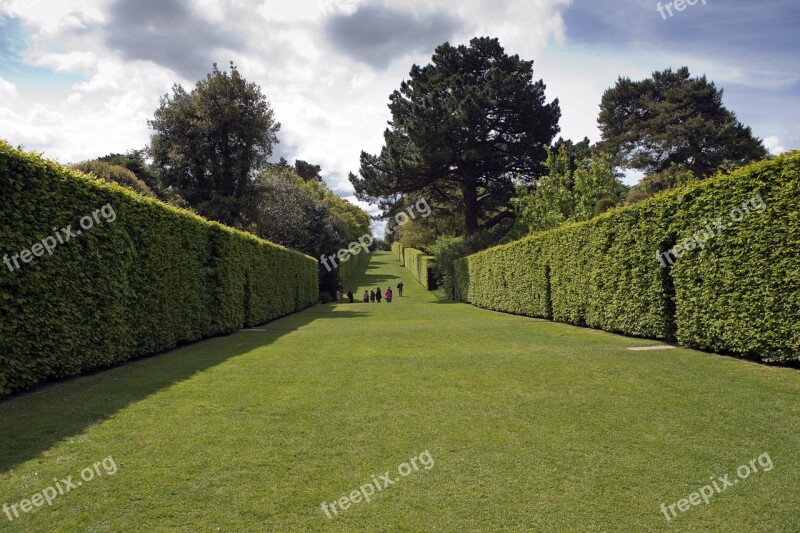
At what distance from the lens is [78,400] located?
6.25 m

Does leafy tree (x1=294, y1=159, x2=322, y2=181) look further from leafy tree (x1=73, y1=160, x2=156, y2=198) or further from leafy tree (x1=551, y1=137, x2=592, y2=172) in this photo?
leafy tree (x1=551, y1=137, x2=592, y2=172)

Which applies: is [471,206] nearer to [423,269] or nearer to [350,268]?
[423,269]

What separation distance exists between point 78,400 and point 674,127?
136 ft

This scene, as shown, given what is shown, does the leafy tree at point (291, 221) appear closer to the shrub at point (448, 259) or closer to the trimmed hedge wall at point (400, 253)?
the shrub at point (448, 259)

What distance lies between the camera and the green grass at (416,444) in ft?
11.5

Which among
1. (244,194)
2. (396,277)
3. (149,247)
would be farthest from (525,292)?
(396,277)

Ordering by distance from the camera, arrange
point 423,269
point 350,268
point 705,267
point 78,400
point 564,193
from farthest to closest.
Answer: point 350,268 → point 423,269 → point 564,193 → point 705,267 → point 78,400

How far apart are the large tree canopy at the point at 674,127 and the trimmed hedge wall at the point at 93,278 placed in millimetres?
36522

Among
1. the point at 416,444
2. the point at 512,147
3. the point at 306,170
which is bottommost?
the point at 416,444

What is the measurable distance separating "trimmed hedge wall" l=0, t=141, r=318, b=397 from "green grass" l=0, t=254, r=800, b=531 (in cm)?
65

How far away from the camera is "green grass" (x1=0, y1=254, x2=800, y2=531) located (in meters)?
3.51

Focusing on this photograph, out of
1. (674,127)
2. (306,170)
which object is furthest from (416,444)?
(306,170)

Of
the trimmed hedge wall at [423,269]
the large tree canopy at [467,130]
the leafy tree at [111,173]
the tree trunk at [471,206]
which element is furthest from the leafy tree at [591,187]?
the leafy tree at [111,173]

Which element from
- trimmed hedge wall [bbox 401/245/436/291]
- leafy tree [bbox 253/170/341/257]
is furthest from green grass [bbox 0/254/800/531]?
trimmed hedge wall [bbox 401/245/436/291]
